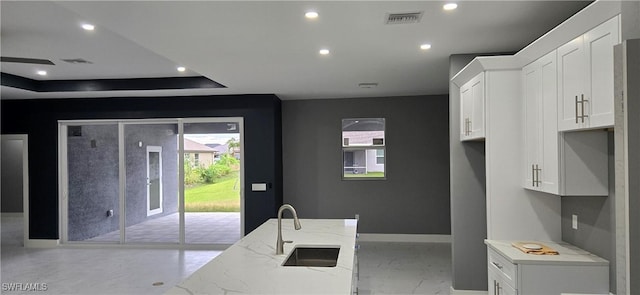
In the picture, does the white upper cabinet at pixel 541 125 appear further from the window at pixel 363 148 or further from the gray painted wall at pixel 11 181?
→ the gray painted wall at pixel 11 181

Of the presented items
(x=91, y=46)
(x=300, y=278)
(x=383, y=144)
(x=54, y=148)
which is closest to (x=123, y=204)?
(x=54, y=148)

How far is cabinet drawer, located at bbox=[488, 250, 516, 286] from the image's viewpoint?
2.74 meters

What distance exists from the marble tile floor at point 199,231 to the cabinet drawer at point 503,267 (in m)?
4.32

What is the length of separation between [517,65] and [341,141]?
3.96 metres

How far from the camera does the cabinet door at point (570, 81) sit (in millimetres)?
2334

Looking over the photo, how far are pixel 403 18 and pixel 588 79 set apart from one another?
4.05ft

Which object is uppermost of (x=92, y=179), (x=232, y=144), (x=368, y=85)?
(x=368, y=85)

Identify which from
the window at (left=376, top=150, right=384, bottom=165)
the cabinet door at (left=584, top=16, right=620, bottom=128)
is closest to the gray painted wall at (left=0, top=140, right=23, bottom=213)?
the window at (left=376, top=150, right=384, bottom=165)

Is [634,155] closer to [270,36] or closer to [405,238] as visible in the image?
[270,36]

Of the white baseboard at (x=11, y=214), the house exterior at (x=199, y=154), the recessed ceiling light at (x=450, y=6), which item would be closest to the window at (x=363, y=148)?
the house exterior at (x=199, y=154)

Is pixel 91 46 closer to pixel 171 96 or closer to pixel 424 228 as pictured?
pixel 171 96

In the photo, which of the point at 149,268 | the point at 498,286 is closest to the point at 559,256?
the point at 498,286

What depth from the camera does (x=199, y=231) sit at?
6.59 metres

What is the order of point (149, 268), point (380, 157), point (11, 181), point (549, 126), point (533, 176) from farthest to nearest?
point (11, 181) → point (380, 157) → point (149, 268) → point (533, 176) → point (549, 126)
